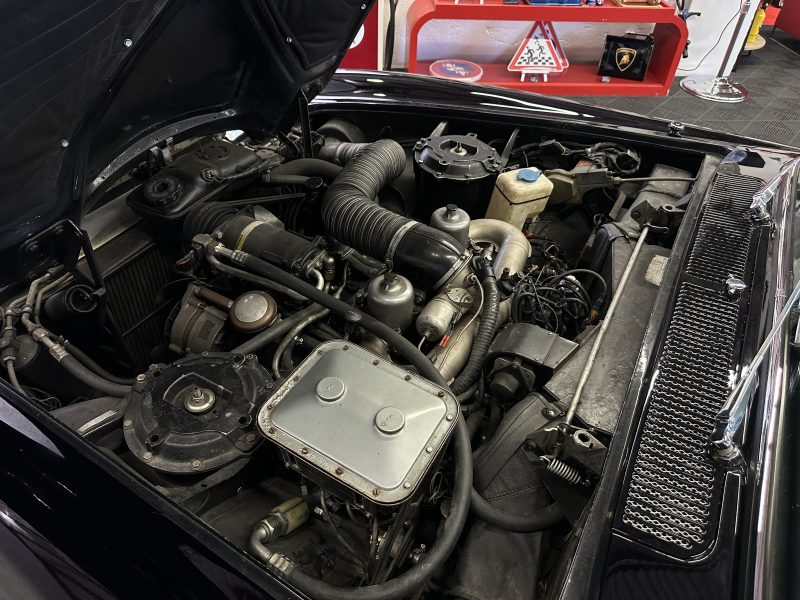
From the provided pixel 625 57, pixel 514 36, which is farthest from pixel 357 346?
pixel 514 36

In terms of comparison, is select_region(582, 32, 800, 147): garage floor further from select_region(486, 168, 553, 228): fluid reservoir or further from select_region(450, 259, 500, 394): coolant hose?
select_region(450, 259, 500, 394): coolant hose

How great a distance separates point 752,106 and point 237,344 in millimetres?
4350

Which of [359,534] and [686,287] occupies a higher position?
[686,287]

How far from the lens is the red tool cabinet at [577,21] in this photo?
3857mm

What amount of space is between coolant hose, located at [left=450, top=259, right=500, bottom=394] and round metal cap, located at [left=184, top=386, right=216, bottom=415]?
0.50 meters

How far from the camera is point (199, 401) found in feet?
3.27

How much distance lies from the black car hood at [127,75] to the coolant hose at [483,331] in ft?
2.33

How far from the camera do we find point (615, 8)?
152 inches

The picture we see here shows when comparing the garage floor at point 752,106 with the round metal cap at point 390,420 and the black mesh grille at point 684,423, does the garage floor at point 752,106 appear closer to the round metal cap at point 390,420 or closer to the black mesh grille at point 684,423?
the black mesh grille at point 684,423

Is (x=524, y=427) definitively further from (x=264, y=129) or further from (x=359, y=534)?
(x=264, y=129)

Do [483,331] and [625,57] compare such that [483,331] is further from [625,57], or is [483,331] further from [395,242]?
[625,57]

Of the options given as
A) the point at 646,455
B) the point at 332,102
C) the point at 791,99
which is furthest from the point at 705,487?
the point at 791,99

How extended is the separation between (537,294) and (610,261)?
0.24 metres

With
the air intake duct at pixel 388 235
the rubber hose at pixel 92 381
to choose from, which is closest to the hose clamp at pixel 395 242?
the air intake duct at pixel 388 235
